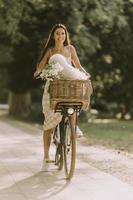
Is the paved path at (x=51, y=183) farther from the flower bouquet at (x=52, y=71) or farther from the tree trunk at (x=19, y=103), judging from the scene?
the tree trunk at (x=19, y=103)

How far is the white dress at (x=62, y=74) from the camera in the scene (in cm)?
886

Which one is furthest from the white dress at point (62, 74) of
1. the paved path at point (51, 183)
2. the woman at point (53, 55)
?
the paved path at point (51, 183)

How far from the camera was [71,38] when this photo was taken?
25.3 meters

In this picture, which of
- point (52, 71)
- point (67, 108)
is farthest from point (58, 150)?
point (52, 71)

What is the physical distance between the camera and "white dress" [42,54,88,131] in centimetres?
886

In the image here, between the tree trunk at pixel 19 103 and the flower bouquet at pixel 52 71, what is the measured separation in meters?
23.1

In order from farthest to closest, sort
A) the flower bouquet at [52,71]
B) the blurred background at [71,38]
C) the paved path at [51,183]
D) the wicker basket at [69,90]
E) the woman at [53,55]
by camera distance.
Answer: the blurred background at [71,38], the woman at [53,55], the flower bouquet at [52,71], the wicker basket at [69,90], the paved path at [51,183]

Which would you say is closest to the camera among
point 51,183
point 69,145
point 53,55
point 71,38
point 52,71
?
point 51,183

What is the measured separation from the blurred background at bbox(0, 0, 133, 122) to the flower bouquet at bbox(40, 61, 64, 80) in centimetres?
1241

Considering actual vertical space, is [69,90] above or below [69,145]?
above

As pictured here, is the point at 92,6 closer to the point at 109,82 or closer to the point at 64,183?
the point at 109,82

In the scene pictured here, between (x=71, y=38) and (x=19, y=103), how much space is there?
814 cm

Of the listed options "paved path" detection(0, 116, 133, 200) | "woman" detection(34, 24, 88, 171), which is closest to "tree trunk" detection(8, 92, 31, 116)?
"paved path" detection(0, 116, 133, 200)

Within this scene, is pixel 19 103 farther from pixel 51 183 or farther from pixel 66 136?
pixel 51 183
